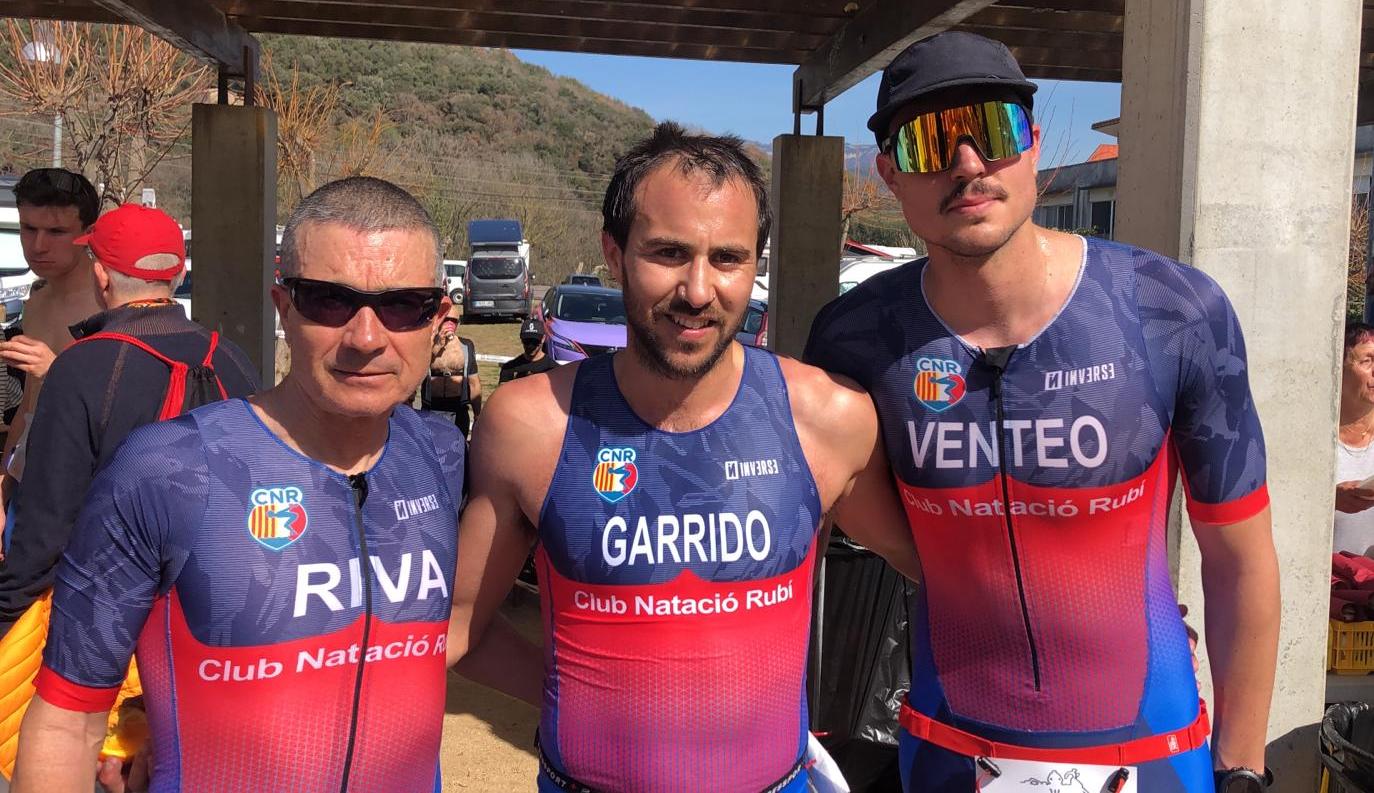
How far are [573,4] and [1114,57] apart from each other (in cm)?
489

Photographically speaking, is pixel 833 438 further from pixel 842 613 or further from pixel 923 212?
pixel 842 613

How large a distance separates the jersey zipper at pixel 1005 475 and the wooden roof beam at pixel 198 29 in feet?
21.5

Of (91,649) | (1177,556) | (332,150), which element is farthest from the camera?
(332,150)

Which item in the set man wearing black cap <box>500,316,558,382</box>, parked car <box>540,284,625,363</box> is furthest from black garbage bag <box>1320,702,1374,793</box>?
parked car <box>540,284,625,363</box>

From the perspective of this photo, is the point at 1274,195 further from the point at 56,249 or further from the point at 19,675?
the point at 56,249

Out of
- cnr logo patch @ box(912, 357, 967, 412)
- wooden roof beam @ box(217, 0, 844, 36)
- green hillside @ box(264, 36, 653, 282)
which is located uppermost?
green hillside @ box(264, 36, 653, 282)

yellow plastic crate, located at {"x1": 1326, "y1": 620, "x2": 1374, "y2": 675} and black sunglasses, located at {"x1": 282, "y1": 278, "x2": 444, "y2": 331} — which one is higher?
black sunglasses, located at {"x1": 282, "y1": 278, "x2": 444, "y2": 331}

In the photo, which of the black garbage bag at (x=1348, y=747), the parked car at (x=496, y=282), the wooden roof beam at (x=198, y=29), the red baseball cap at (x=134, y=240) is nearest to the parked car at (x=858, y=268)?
the parked car at (x=496, y=282)

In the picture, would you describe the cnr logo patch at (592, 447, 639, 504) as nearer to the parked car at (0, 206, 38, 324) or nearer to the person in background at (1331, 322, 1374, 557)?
the person in background at (1331, 322, 1374, 557)

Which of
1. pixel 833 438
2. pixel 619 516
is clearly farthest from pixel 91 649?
pixel 833 438

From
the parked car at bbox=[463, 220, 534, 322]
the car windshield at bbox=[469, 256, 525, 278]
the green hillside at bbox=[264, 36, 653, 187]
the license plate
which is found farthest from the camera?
the green hillside at bbox=[264, 36, 653, 187]

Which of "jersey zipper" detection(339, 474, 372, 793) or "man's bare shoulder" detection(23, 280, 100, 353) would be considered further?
"man's bare shoulder" detection(23, 280, 100, 353)

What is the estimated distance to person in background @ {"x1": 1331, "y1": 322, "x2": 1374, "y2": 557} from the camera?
4875mm

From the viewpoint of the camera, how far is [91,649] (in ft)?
5.89
